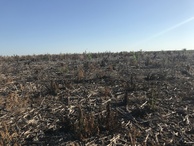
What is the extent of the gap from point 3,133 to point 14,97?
219 cm

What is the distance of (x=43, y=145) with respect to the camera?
4031 mm

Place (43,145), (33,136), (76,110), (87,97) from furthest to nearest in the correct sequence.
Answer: (87,97) < (76,110) < (33,136) < (43,145)

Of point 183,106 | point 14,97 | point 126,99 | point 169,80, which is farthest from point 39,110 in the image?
point 169,80

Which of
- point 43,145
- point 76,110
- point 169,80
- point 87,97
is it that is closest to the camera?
point 43,145

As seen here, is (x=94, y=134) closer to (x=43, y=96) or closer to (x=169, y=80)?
(x=43, y=96)

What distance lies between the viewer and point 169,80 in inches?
324

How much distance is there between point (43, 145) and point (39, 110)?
1.51 metres

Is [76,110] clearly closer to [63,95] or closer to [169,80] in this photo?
[63,95]

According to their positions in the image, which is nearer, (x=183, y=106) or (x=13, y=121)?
(x=13, y=121)

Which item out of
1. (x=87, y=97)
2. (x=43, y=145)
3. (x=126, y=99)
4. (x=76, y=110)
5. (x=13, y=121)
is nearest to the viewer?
(x=43, y=145)

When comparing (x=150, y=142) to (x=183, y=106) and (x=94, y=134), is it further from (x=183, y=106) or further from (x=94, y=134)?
(x=183, y=106)

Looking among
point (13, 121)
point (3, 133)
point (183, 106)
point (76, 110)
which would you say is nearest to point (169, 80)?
point (183, 106)

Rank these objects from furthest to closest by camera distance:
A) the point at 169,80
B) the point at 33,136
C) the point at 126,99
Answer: the point at 169,80, the point at 126,99, the point at 33,136

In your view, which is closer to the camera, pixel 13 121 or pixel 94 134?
pixel 94 134
